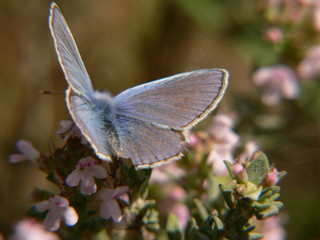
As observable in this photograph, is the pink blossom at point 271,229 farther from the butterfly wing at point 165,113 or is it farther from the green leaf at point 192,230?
the butterfly wing at point 165,113

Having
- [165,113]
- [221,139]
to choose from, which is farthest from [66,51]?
[221,139]

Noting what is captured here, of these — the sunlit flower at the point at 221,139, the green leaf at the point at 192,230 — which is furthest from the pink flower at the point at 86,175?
the sunlit flower at the point at 221,139

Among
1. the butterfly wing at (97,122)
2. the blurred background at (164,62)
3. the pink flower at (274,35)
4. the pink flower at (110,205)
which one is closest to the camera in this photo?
the butterfly wing at (97,122)

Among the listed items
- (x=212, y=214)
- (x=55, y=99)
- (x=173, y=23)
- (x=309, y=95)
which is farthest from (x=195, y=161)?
(x=173, y=23)

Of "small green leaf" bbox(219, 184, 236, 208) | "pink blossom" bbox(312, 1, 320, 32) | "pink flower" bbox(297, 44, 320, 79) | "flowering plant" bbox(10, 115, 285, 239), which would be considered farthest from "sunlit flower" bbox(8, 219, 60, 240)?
"pink blossom" bbox(312, 1, 320, 32)

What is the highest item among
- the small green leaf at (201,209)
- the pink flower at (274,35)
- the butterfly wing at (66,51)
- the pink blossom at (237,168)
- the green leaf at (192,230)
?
the butterfly wing at (66,51)

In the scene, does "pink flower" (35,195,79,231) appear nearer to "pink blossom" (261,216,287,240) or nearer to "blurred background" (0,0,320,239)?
"blurred background" (0,0,320,239)
